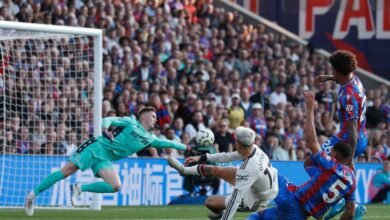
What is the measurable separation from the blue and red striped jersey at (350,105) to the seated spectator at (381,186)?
1094cm

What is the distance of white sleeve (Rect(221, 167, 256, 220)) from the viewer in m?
12.8

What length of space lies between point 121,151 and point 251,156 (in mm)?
5267

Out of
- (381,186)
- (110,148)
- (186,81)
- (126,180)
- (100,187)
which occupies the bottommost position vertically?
(381,186)

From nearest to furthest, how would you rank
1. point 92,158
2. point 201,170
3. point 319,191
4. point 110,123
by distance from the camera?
point 319,191
point 201,170
point 110,123
point 92,158

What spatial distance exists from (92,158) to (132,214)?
1.16m

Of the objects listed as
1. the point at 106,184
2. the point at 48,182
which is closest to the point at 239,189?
the point at 106,184

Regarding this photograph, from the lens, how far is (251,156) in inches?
516

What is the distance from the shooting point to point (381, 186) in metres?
24.8

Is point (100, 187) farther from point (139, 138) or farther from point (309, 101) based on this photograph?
point (309, 101)

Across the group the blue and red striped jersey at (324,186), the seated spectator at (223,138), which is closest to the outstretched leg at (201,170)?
the blue and red striped jersey at (324,186)

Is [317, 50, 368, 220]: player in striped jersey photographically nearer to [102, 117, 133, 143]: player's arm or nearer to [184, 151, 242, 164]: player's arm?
[184, 151, 242, 164]: player's arm

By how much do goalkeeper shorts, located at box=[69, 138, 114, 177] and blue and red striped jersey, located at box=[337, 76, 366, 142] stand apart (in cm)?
509

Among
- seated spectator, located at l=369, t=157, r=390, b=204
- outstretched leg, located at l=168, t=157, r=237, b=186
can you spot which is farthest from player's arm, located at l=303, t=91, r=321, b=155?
seated spectator, located at l=369, t=157, r=390, b=204

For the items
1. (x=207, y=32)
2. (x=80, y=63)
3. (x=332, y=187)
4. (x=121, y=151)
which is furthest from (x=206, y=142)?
(x=207, y=32)
